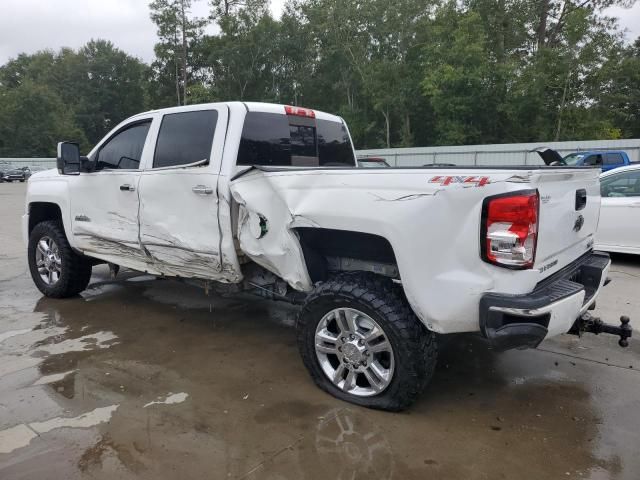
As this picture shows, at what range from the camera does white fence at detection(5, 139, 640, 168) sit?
2268 centimetres

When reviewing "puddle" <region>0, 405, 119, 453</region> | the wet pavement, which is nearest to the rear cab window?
the wet pavement

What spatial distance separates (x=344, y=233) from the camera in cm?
334

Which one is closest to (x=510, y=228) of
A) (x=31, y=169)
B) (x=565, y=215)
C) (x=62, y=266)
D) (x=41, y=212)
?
(x=565, y=215)

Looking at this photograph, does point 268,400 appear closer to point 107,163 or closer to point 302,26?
point 107,163

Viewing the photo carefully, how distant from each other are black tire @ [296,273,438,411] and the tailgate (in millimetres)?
806

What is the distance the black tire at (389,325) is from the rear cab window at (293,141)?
1363mm

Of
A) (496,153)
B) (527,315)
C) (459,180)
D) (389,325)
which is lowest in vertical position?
(389,325)

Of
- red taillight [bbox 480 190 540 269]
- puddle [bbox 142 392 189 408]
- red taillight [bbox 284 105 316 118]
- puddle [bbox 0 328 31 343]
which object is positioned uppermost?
red taillight [bbox 284 105 316 118]

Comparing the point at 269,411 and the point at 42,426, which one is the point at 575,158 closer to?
the point at 269,411

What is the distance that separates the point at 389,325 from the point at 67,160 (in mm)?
3683

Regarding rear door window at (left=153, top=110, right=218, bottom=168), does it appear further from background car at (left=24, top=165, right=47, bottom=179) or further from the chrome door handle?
background car at (left=24, top=165, right=47, bottom=179)

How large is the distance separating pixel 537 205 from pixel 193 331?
133 inches

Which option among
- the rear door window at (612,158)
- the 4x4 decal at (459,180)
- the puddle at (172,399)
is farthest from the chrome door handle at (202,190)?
the rear door window at (612,158)

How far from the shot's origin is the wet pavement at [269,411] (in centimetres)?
272
